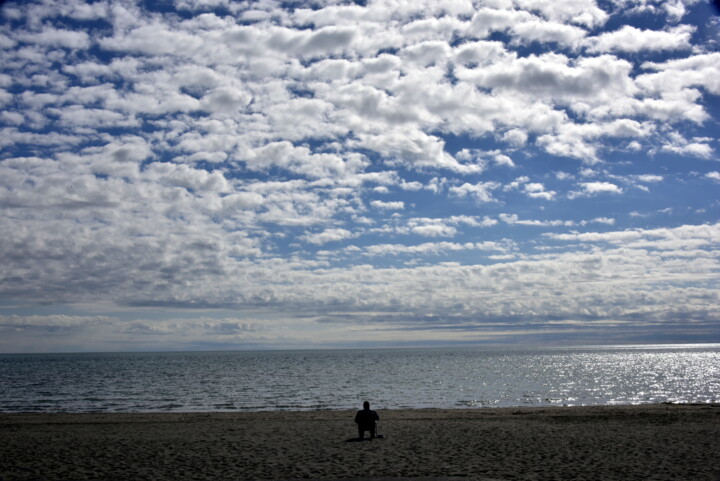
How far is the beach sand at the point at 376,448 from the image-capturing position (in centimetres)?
1562

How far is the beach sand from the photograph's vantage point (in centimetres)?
1562

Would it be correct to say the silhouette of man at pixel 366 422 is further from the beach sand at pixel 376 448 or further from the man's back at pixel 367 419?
the beach sand at pixel 376 448

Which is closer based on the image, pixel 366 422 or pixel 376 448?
pixel 376 448

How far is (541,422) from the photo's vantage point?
2777 cm

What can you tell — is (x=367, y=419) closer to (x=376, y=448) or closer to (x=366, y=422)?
(x=366, y=422)

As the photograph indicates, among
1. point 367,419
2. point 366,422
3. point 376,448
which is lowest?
point 376,448

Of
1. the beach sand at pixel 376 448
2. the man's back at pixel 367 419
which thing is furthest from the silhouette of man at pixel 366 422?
the beach sand at pixel 376 448

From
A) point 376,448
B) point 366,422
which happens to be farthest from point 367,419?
point 376,448

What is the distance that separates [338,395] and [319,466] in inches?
1383

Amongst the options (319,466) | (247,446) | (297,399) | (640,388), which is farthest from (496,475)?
(640,388)

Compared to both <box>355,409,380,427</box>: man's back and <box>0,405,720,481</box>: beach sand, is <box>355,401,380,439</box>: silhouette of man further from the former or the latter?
<box>0,405,720,481</box>: beach sand

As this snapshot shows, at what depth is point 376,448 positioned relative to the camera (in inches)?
778

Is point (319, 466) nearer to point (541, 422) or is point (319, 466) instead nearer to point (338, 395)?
point (541, 422)

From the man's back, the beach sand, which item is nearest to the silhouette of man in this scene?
the man's back
